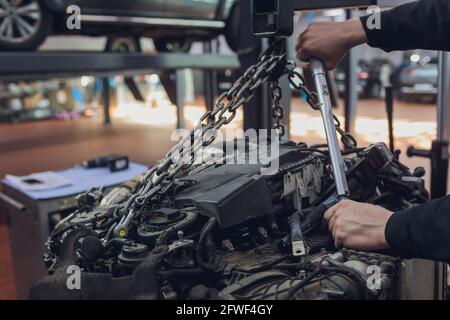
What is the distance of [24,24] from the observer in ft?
8.71

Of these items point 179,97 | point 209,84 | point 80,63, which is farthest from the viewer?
point 209,84

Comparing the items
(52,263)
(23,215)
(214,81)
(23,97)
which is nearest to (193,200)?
(52,263)

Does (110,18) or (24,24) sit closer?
(24,24)

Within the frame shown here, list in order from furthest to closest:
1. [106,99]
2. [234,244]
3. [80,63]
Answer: [106,99]
[80,63]
[234,244]

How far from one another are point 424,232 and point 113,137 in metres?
5.52

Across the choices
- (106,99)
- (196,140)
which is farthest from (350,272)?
(106,99)

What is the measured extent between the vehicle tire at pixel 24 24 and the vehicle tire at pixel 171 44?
205cm

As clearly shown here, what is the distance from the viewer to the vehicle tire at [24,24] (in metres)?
2.57

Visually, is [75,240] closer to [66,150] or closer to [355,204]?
[355,204]

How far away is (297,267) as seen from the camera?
851 millimetres

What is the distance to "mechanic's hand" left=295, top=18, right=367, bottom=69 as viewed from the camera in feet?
3.50

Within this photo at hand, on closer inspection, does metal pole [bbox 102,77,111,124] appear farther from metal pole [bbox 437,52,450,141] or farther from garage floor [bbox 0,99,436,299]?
metal pole [bbox 437,52,450,141]

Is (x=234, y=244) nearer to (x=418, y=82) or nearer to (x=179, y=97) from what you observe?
(x=179, y=97)
